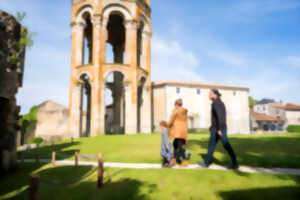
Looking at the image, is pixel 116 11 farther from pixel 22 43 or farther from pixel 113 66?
pixel 22 43

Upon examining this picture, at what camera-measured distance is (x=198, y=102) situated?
41.0 metres

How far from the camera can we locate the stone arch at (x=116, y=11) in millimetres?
24778

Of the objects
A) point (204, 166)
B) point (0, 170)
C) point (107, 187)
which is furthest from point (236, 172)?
point (0, 170)

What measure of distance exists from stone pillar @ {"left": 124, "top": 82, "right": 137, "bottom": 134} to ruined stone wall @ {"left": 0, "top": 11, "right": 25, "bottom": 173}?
15.2 m

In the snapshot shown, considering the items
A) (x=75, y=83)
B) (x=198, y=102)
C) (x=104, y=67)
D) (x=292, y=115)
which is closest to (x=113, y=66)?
(x=104, y=67)

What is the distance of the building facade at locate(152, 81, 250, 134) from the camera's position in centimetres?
3875

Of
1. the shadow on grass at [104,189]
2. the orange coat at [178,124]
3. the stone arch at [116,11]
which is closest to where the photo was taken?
the shadow on grass at [104,189]

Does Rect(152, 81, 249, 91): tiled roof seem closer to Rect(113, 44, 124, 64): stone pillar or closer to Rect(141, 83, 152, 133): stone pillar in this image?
Rect(113, 44, 124, 64): stone pillar

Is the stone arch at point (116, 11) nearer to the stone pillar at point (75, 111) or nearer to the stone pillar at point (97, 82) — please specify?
the stone pillar at point (97, 82)

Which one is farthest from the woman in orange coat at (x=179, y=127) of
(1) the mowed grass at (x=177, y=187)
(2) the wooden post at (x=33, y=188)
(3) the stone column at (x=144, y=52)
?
(3) the stone column at (x=144, y=52)

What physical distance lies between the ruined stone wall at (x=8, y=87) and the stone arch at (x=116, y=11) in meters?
17.1

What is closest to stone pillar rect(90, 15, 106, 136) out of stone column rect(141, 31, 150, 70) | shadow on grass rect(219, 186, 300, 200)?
stone column rect(141, 31, 150, 70)

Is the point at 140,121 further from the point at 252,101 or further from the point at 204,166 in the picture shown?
the point at 252,101

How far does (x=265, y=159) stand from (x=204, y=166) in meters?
2.77
